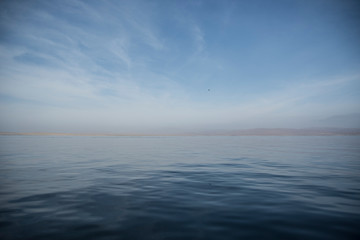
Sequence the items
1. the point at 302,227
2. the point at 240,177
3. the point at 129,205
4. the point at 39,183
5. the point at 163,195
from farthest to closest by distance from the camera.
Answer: the point at 240,177, the point at 39,183, the point at 163,195, the point at 129,205, the point at 302,227

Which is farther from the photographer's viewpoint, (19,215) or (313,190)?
(313,190)

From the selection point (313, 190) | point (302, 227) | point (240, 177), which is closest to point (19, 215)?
point (302, 227)

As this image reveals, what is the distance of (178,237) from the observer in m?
4.44

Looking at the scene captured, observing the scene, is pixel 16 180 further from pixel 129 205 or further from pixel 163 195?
pixel 163 195

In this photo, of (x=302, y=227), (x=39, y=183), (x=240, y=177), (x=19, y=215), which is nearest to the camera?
(x=302, y=227)

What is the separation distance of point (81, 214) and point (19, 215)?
71.5 inches

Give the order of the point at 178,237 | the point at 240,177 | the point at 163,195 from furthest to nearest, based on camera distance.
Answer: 1. the point at 240,177
2. the point at 163,195
3. the point at 178,237

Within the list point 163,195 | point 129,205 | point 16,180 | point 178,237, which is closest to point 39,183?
point 16,180

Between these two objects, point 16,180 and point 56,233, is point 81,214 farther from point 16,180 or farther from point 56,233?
point 16,180

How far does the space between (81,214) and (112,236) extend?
6.38 ft

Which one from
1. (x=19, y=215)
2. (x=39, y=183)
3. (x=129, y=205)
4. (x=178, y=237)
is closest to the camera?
(x=178, y=237)

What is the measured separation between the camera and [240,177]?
11.1m

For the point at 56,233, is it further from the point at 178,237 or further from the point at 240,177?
the point at 240,177

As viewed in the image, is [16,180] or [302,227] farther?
[16,180]
